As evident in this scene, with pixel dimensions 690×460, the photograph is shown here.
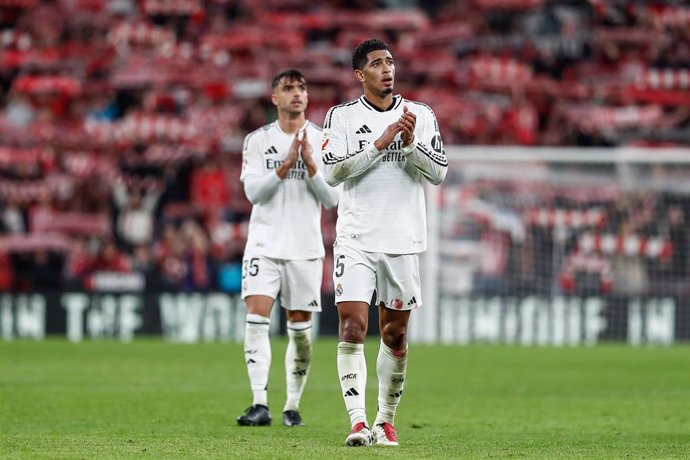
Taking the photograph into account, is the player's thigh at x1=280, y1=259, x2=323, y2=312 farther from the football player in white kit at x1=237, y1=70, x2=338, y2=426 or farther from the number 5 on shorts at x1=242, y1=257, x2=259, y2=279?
the number 5 on shorts at x1=242, y1=257, x2=259, y2=279

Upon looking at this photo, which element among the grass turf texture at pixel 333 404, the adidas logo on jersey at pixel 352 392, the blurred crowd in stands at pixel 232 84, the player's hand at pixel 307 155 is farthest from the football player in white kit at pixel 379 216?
the blurred crowd in stands at pixel 232 84

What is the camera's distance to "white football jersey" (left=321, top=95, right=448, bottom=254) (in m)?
8.27

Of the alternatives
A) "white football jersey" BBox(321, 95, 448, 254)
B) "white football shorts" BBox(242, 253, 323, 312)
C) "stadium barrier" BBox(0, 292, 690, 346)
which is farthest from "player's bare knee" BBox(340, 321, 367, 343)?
"stadium barrier" BBox(0, 292, 690, 346)

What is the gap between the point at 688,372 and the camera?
16.0 meters

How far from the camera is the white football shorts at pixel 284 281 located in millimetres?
10289

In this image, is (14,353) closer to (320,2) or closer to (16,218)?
(16,218)

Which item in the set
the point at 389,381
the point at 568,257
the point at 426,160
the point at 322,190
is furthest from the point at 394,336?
the point at 568,257

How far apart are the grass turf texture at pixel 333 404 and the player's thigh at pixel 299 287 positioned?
85 centimetres

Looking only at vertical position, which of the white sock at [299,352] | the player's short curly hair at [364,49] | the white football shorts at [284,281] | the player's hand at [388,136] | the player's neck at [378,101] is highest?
the player's short curly hair at [364,49]

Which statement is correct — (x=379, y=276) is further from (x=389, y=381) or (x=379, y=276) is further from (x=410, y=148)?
(x=410, y=148)

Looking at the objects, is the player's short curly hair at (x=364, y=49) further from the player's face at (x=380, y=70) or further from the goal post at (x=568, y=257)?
the goal post at (x=568, y=257)

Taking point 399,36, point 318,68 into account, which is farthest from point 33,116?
point 399,36

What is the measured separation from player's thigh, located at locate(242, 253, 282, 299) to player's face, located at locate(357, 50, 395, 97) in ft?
8.01

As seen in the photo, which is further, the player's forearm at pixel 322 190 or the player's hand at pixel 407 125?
the player's forearm at pixel 322 190
